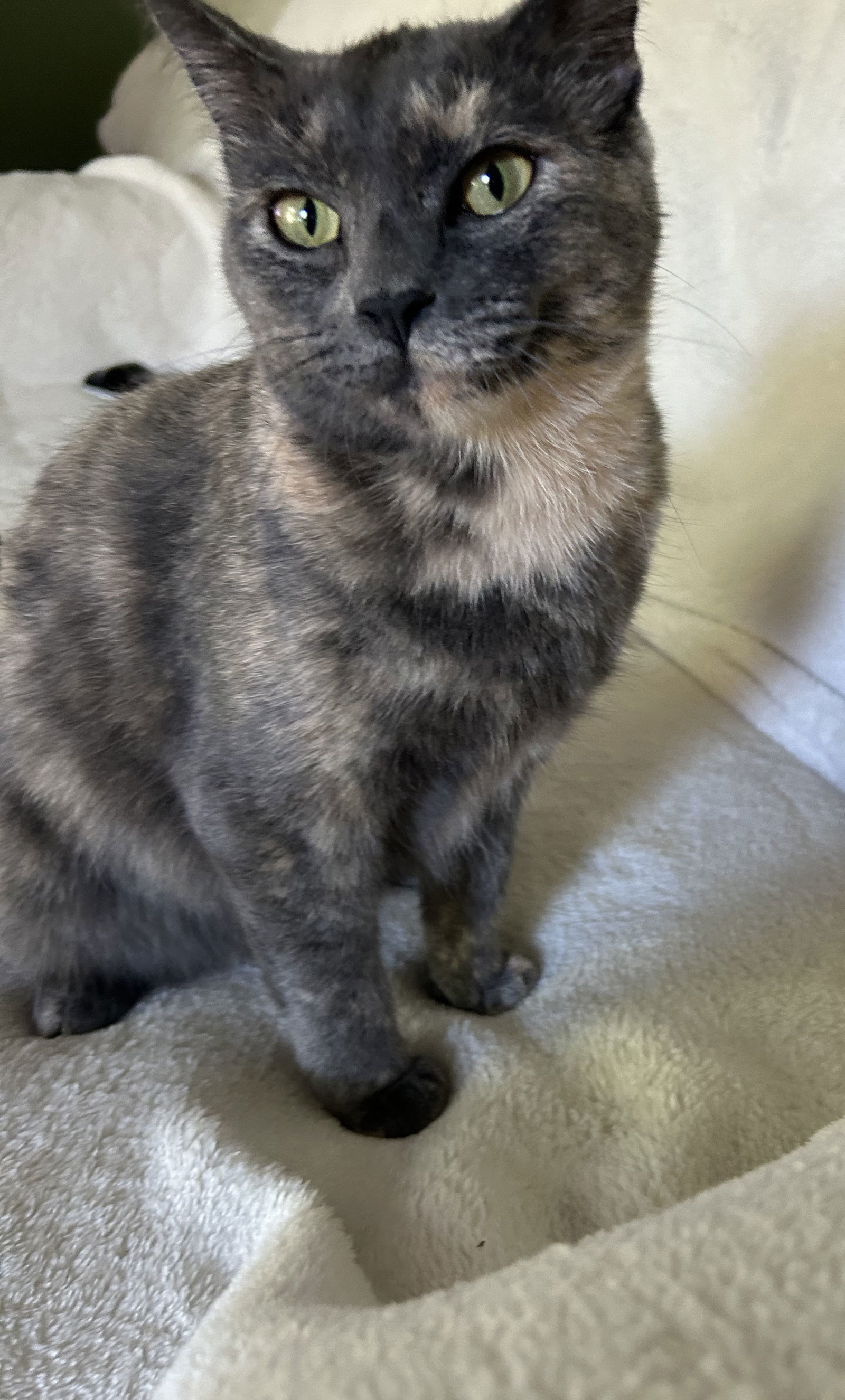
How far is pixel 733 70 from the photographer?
0.90 metres

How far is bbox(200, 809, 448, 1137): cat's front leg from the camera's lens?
611 millimetres

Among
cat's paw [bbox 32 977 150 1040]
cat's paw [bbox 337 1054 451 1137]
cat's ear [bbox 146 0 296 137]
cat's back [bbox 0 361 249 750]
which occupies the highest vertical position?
cat's ear [bbox 146 0 296 137]

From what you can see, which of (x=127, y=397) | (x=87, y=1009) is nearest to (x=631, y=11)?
(x=127, y=397)

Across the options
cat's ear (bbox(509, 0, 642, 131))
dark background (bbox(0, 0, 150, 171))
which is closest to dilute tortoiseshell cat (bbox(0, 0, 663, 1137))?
cat's ear (bbox(509, 0, 642, 131))

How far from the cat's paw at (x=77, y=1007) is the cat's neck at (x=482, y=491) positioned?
43 cm

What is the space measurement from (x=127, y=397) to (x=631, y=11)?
488mm

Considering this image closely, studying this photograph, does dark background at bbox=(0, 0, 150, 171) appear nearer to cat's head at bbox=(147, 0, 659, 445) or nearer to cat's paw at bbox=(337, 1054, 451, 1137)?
cat's head at bbox=(147, 0, 659, 445)

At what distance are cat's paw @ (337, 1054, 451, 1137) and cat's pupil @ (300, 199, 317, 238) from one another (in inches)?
21.5

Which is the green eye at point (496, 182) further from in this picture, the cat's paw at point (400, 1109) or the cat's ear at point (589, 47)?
the cat's paw at point (400, 1109)

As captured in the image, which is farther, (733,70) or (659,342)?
(659,342)

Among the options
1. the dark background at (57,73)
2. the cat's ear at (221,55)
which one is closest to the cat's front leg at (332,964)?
the cat's ear at (221,55)

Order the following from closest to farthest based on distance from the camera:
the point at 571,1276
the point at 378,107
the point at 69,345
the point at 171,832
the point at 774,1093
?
1. the point at 571,1276
2. the point at 378,107
3. the point at 774,1093
4. the point at 171,832
5. the point at 69,345

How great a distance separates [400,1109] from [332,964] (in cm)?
12

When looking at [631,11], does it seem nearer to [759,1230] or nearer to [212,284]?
[759,1230]
